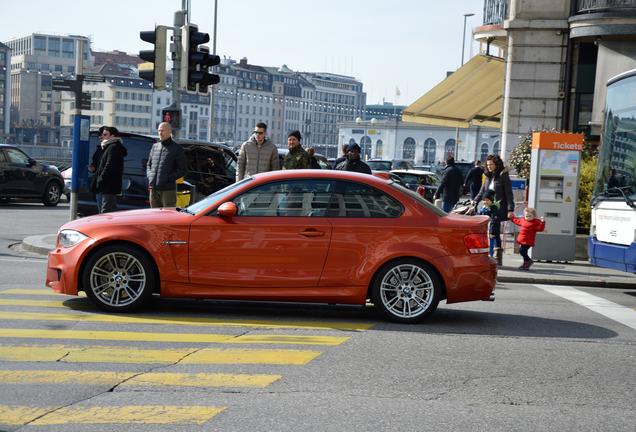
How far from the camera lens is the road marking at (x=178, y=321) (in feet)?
23.9

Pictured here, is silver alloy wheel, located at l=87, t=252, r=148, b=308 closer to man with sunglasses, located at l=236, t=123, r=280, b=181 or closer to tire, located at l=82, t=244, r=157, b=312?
tire, located at l=82, t=244, r=157, b=312

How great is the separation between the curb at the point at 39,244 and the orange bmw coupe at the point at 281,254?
16.8ft

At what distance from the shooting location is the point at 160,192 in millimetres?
11664

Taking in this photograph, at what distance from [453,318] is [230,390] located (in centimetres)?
364

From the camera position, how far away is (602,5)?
19.3 meters

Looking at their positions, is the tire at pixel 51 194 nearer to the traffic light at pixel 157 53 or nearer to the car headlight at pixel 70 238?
the traffic light at pixel 157 53

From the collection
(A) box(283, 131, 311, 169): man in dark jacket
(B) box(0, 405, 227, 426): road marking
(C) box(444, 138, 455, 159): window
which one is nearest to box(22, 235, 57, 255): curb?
(A) box(283, 131, 311, 169): man in dark jacket

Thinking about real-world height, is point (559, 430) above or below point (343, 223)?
below

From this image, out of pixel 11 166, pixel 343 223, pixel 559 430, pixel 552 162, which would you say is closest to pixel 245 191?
pixel 343 223

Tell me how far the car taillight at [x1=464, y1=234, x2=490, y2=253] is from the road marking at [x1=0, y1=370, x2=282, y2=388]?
9.12ft

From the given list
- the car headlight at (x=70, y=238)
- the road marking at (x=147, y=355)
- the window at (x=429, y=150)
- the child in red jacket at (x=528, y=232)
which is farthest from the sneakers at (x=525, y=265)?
the window at (x=429, y=150)

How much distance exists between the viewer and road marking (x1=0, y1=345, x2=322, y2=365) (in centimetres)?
586

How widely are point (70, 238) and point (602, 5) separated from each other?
52.1 feet

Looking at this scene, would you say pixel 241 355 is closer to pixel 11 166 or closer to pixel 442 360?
pixel 442 360
